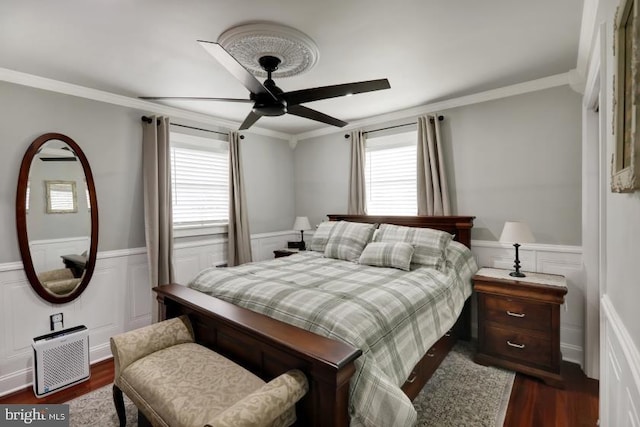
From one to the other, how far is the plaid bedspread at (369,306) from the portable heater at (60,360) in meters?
1.22

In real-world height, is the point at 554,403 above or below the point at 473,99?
below

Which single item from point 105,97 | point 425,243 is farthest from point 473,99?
point 105,97

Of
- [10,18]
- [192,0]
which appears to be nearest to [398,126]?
[192,0]

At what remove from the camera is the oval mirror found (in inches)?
103

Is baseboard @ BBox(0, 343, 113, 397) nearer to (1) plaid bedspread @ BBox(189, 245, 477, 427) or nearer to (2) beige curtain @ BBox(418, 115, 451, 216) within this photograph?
(1) plaid bedspread @ BBox(189, 245, 477, 427)

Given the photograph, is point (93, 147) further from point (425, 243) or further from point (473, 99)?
point (473, 99)

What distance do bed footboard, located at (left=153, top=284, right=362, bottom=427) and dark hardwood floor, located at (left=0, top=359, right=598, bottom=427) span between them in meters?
1.18

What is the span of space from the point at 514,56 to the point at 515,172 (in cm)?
111

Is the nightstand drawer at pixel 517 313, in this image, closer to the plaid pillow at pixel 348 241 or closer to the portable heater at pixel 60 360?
the plaid pillow at pixel 348 241

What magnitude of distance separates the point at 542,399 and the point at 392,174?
2588mm

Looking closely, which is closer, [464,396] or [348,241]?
[464,396]

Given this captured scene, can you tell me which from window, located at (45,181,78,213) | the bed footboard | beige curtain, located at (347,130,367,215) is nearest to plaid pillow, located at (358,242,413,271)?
beige curtain, located at (347,130,367,215)

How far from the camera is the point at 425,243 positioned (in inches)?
114

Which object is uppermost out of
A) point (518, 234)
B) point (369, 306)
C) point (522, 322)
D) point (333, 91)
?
point (333, 91)
